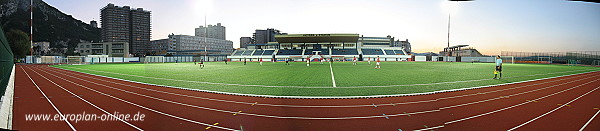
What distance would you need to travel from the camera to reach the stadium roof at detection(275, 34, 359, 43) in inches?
2323

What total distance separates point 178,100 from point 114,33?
Result: 3.47 m

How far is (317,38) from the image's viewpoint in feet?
198

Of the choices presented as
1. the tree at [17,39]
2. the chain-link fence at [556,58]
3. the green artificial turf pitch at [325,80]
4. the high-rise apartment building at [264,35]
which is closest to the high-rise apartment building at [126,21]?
the green artificial turf pitch at [325,80]

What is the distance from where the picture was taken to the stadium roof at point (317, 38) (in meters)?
59.0

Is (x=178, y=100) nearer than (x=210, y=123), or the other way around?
(x=210, y=123)

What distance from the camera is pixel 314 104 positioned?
505 cm

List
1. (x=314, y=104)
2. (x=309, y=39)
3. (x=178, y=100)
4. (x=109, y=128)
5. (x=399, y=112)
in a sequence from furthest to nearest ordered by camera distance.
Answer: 1. (x=309, y=39)
2. (x=178, y=100)
3. (x=314, y=104)
4. (x=399, y=112)
5. (x=109, y=128)

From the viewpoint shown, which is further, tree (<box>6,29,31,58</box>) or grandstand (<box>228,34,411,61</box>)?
grandstand (<box>228,34,411,61</box>)

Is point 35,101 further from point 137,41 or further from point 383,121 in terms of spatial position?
point 383,121

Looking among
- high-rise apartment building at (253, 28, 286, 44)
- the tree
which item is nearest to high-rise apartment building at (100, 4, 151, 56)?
the tree

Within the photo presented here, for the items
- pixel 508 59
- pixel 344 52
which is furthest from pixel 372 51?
pixel 508 59

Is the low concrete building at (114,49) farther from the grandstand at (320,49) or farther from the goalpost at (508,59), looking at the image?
the goalpost at (508,59)

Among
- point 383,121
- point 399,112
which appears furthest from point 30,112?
point 399,112

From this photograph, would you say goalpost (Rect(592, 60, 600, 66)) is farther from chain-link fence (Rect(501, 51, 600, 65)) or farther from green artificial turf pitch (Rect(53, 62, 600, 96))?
green artificial turf pitch (Rect(53, 62, 600, 96))
